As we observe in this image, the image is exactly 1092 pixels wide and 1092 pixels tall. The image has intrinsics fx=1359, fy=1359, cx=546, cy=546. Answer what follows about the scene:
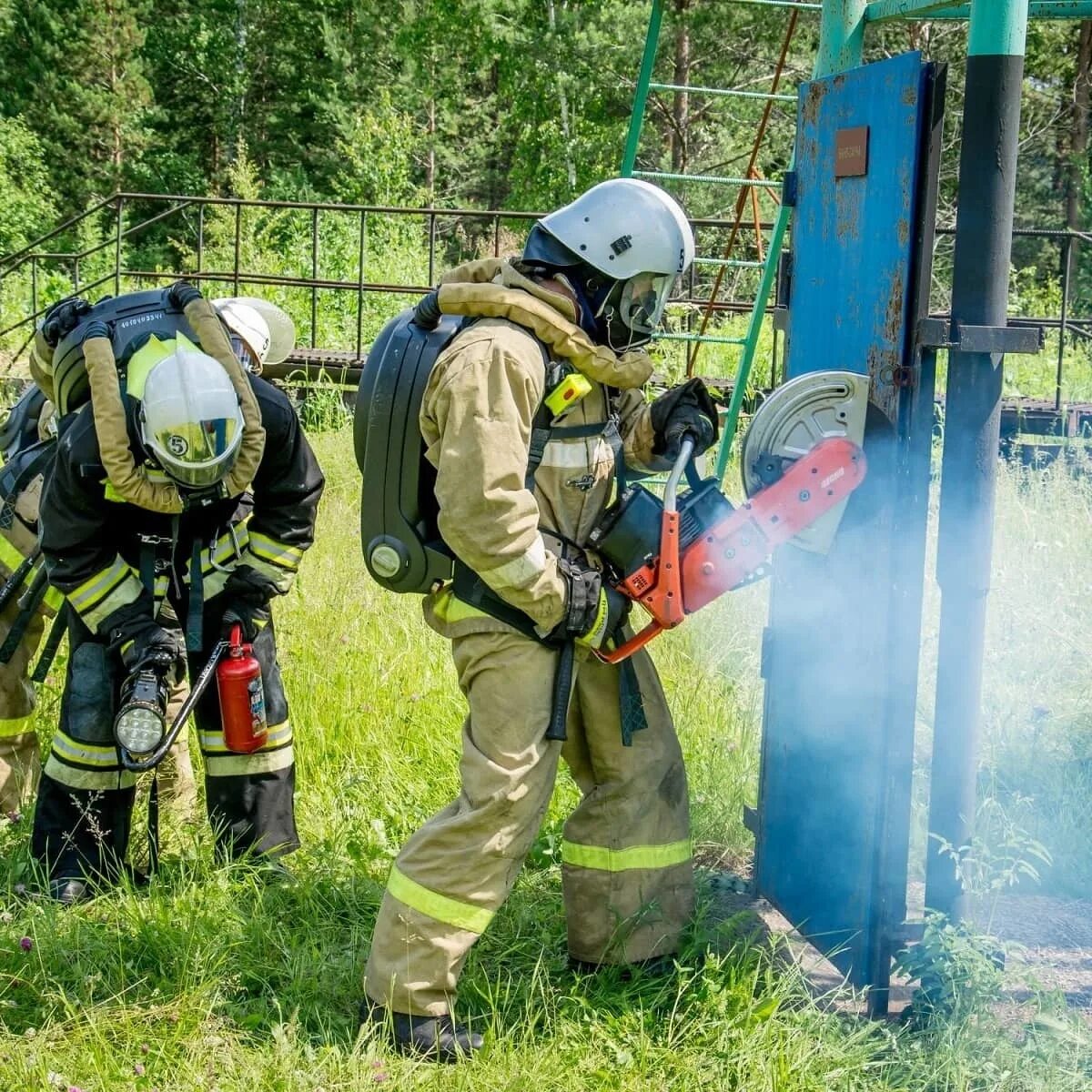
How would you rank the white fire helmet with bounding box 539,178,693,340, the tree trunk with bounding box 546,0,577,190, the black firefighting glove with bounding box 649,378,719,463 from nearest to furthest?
the white fire helmet with bounding box 539,178,693,340, the black firefighting glove with bounding box 649,378,719,463, the tree trunk with bounding box 546,0,577,190

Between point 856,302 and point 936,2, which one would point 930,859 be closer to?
point 856,302

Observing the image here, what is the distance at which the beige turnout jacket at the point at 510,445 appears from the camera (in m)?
3.09

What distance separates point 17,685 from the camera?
5031 millimetres

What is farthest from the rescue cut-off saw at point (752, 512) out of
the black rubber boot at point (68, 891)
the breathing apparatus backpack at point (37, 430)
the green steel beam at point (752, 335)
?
the green steel beam at point (752, 335)

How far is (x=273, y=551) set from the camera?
4527 millimetres

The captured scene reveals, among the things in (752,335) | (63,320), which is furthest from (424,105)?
(63,320)

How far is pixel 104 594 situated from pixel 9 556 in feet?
3.51

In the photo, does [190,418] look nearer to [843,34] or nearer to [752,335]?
[843,34]

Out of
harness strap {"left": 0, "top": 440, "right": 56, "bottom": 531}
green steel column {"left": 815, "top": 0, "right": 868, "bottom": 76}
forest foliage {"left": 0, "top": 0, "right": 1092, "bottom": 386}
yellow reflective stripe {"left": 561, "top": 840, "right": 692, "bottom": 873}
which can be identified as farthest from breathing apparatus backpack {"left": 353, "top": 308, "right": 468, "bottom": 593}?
forest foliage {"left": 0, "top": 0, "right": 1092, "bottom": 386}

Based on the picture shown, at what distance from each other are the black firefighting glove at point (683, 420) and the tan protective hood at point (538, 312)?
0.26m

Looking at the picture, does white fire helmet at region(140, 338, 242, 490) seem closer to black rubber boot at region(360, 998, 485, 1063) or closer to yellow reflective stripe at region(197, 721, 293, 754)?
yellow reflective stripe at region(197, 721, 293, 754)

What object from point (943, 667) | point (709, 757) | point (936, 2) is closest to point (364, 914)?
point (709, 757)

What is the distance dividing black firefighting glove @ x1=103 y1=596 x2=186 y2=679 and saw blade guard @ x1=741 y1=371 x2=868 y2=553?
6.32ft

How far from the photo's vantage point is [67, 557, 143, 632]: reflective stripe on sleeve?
13.9 feet
